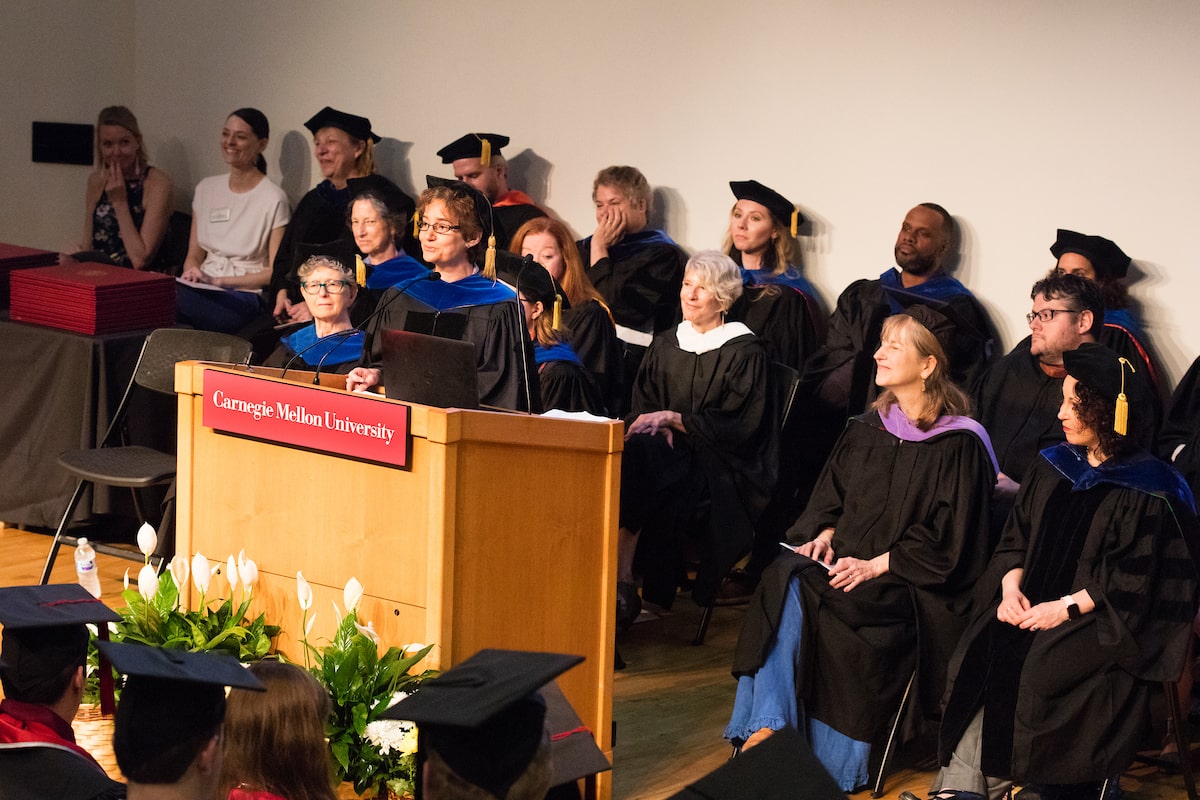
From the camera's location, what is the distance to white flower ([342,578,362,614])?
12.5ft

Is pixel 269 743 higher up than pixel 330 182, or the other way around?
pixel 330 182

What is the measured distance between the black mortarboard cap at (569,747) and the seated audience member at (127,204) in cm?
665

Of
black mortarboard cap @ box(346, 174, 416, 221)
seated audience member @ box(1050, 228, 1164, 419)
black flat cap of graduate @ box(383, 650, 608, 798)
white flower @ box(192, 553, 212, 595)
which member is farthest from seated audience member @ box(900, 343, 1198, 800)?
black mortarboard cap @ box(346, 174, 416, 221)

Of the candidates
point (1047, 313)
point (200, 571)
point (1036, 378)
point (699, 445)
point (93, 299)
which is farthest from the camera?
point (93, 299)

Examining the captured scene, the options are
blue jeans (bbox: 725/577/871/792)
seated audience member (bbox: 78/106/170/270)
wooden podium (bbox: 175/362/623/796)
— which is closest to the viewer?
wooden podium (bbox: 175/362/623/796)

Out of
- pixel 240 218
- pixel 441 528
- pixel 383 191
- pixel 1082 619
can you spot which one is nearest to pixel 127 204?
pixel 240 218

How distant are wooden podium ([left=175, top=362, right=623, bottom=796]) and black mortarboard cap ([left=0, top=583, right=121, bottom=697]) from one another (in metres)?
0.88

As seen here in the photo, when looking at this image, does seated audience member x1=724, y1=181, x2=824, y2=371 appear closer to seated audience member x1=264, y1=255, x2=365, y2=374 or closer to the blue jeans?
seated audience member x1=264, y1=255, x2=365, y2=374

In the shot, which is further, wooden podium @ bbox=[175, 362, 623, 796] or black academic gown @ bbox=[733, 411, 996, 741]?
black academic gown @ bbox=[733, 411, 996, 741]

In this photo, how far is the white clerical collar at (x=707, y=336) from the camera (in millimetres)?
6191

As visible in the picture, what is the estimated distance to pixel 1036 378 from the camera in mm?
5906

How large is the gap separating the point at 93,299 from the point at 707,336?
2.74 metres

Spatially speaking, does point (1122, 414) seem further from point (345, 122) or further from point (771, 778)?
point (345, 122)

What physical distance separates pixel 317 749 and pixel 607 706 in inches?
62.7
